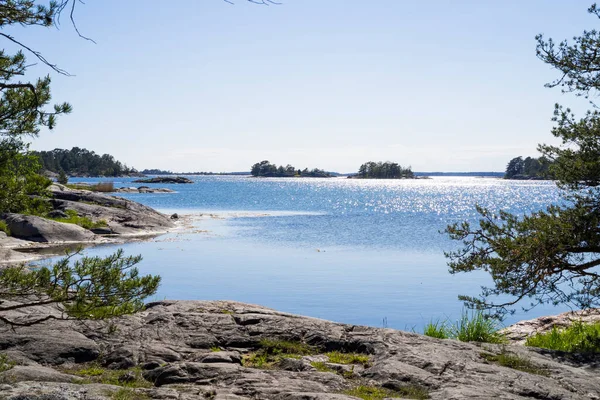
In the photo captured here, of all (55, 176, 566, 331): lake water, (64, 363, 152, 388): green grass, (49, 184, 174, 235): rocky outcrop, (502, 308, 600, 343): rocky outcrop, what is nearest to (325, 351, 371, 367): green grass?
(64, 363, 152, 388): green grass

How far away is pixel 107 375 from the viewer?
7520 millimetres

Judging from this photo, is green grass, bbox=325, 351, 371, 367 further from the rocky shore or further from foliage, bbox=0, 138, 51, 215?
the rocky shore

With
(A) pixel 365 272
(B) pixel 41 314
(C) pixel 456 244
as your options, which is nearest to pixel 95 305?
(B) pixel 41 314

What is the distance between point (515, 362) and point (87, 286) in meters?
6.59

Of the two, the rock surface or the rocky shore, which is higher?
the rock surface

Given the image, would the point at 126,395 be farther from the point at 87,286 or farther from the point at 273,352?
the point at 273,352

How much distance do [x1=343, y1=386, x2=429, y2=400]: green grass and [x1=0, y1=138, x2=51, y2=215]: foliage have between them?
482 centimetres

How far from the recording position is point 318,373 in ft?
25.8

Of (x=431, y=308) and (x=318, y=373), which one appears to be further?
(x=431, y=308)

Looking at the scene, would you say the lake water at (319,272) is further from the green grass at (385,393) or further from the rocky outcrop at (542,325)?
the green grass at (385,393)

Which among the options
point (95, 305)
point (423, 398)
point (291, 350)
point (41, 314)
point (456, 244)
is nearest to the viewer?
point (95, 305)

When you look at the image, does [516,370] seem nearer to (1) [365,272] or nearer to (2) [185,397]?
(2) [185,397]

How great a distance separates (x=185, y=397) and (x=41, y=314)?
429 cm

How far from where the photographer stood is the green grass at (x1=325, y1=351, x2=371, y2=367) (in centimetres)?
859
